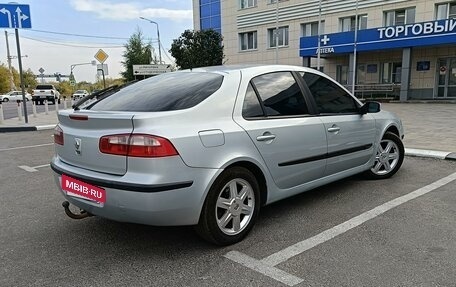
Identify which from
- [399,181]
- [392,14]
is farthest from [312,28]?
[399,181]

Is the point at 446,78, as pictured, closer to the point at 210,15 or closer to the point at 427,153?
the point at 427,153

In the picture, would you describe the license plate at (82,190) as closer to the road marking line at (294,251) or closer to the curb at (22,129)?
the road marking line at (294,251)

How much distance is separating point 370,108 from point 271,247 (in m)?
2.43

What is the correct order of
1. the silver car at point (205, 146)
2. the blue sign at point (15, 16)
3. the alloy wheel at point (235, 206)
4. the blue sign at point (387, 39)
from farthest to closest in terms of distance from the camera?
the blue sign at point (387, 39)
the blue sign at point (15, 16)
the alloy wheel at point (235, 206)
the silver car at point (205, 146)

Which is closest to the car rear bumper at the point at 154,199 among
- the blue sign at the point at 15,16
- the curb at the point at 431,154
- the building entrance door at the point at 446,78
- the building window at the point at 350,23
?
the curb at the point at 431,154

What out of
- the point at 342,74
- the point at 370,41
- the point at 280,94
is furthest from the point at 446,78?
the point at 280,94

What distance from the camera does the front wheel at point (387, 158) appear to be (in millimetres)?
5348

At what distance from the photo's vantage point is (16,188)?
5.49 m

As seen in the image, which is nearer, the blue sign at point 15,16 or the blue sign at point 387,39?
the blue sign at point 15,16

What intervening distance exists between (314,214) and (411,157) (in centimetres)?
375

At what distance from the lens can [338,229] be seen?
3715 millimetres

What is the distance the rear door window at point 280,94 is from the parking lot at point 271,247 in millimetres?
1126

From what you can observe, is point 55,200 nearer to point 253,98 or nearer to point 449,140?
point 253,98

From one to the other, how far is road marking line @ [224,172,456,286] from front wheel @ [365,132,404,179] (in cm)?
83
